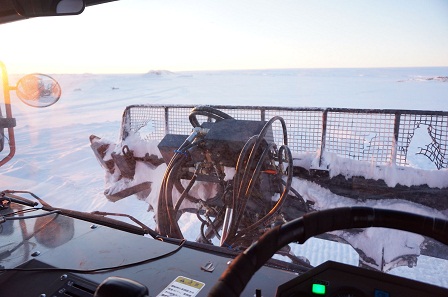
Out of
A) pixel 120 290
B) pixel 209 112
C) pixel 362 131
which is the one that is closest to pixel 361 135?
pixel 362 131

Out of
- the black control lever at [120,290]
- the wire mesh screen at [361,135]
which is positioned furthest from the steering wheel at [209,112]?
the black control lever at [120,290]

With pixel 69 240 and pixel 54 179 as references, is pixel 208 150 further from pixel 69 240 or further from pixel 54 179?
pixel 54 179

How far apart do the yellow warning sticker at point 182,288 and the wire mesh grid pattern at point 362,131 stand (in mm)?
2700

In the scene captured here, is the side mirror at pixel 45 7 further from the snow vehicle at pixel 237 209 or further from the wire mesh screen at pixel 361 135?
the wire mesh screen at pixel 361 135

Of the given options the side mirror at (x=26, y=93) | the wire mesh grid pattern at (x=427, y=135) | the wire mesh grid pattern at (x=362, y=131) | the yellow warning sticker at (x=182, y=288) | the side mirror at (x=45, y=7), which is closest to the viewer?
the yellow warning sticker at (x=182, y=288)

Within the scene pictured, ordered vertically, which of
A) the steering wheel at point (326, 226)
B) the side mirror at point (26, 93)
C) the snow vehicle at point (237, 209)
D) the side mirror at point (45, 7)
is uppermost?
the side mirror at point (45, 7)

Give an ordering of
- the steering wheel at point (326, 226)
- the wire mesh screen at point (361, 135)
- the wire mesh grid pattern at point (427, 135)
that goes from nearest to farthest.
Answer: the steering wheel at point (326, 226) < the wire mesh grid pattern at point (427, 135) < the wire mesh screen at point (361, 135)

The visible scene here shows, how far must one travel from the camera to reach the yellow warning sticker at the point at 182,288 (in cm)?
108

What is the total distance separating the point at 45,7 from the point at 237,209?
6.27ft

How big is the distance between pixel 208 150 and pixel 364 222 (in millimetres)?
2433

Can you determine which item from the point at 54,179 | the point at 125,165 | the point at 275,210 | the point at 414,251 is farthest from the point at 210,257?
the point at 54,179

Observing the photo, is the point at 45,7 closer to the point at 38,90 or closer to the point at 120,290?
the point at 38,90

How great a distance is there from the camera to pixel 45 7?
1.52 m

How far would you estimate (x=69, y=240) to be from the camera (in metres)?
1.45
